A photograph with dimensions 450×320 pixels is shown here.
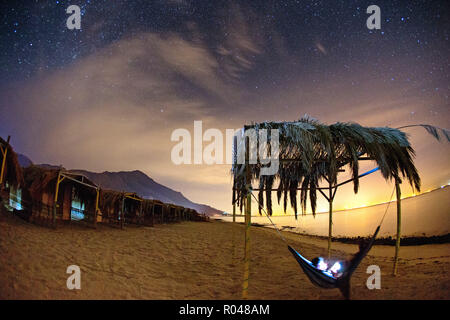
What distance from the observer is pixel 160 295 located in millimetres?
3180

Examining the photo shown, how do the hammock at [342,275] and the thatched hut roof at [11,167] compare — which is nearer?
the hammock at [342,275]

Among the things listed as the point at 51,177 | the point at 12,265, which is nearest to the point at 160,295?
the point at 12,265

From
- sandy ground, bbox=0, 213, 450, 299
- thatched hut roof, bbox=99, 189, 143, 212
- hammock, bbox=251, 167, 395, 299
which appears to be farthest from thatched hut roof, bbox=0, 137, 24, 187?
hammock, bbox=251, 167, 395, 299

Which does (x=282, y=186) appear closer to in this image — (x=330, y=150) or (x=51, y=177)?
(x=330, y=150)

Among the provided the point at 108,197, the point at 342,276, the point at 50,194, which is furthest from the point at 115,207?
the point at 342,276

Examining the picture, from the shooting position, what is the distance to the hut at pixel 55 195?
7100 mm

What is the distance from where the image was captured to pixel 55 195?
22.3 feet

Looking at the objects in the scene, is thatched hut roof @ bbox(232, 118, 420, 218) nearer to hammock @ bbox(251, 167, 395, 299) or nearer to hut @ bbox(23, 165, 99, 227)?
hammock @ bbox(251, 167, 395, 299)

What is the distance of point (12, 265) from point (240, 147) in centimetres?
367

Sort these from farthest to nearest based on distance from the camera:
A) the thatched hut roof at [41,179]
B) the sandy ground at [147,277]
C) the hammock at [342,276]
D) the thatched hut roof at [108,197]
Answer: the thatched hut roof at [108,197] < the thatched hut roof at [41,179] < the sandy ground at [147,277] < the hammock at [342,276]

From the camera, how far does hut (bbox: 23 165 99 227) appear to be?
710cm

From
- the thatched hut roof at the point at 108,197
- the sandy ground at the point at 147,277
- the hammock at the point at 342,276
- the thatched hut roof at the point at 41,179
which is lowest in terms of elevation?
the sandy ground at the point at 147,277

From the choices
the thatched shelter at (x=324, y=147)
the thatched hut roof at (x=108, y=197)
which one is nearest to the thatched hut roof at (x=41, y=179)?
the thatched hut roof at (x=108, y=197)

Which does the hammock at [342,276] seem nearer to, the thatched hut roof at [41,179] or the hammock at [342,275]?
the hammock at [342,275]
